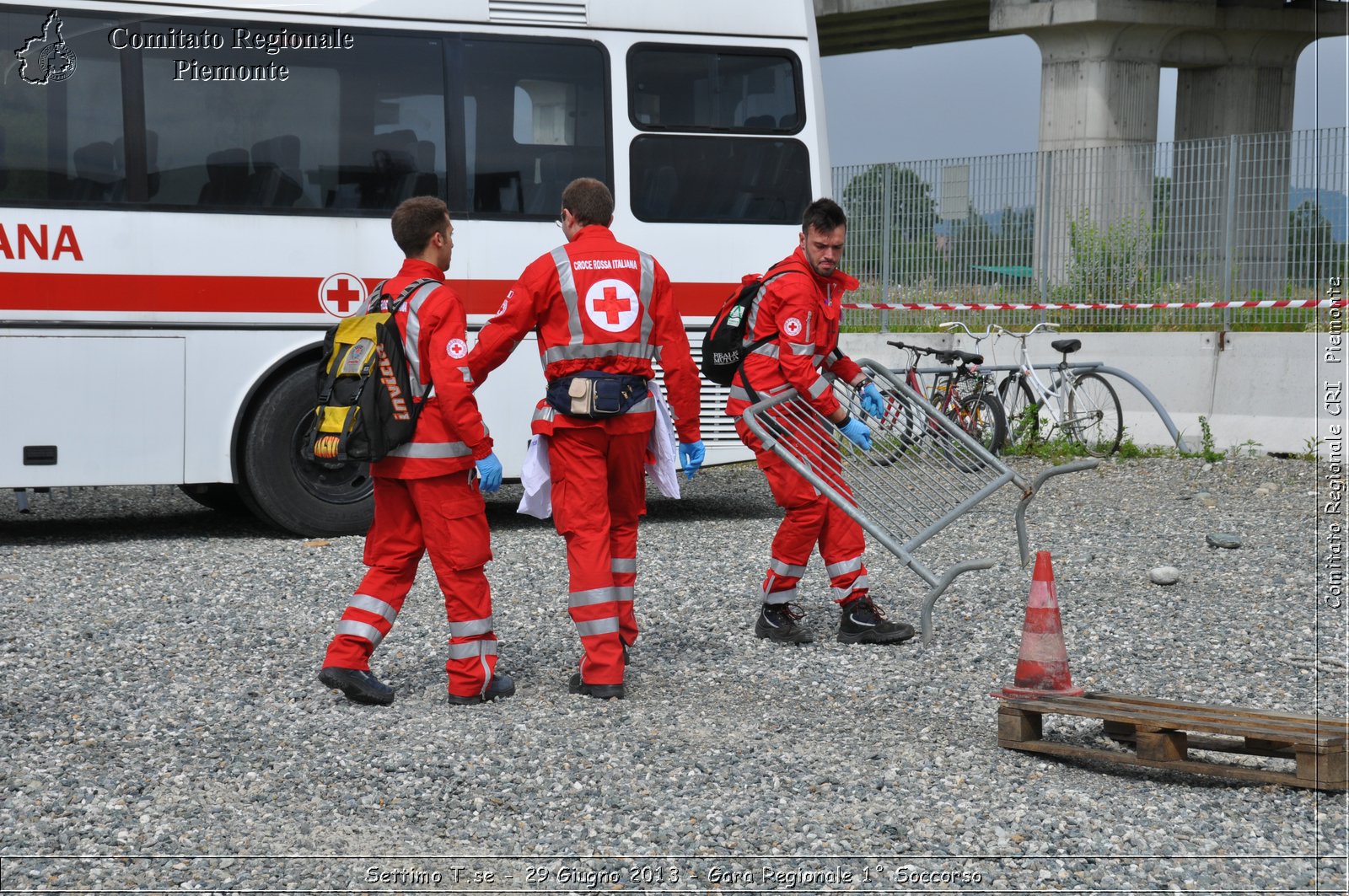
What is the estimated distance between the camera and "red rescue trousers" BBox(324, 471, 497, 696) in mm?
5434

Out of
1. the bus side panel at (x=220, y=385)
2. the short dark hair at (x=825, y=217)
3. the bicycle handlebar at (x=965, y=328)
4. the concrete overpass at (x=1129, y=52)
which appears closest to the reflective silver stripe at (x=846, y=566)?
the short dark hair at (x=825, y=217)

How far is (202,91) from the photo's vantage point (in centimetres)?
896

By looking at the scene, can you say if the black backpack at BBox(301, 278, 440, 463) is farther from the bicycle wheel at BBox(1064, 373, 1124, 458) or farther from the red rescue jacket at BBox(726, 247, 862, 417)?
the bicycle wheel at BBox(1064, 373, 1124, 458)

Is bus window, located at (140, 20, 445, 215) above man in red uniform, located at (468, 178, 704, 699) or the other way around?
above

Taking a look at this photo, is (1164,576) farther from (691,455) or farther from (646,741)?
(646,741)

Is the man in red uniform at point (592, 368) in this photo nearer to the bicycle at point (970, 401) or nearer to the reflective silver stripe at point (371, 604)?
the reflective silver stripe at point (371, 604)

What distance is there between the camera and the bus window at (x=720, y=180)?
9.95m

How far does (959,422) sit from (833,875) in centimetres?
1009

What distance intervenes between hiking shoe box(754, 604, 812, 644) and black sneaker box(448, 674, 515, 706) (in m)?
1.33

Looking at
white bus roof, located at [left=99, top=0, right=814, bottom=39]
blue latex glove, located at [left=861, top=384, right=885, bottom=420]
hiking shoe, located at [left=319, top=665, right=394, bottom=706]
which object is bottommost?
hiking shoe, located at [left=319, top=665, right=394, bottom=706]

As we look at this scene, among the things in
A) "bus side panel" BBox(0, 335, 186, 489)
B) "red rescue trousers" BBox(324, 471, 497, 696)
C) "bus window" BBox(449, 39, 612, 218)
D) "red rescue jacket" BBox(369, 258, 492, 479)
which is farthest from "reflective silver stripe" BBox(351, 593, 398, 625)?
"bus window" BBox(449, 39, 612, 218)

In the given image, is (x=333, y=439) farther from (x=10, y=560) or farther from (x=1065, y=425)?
(x=1065, y=425)

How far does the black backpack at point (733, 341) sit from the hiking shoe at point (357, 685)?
195cm

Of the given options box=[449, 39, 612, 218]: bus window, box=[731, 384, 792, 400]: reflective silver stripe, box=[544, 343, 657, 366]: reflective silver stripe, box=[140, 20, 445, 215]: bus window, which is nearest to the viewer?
box=[544, 343, 657, 366]: reflective silver stripe
